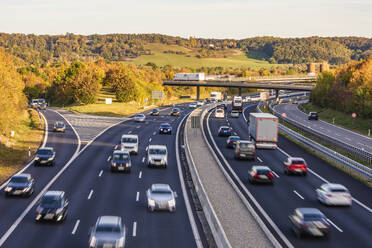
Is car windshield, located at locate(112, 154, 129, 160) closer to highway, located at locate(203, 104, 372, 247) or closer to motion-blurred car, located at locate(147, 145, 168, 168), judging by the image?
motion-blurred car, located at locate(147, 145, 168, 168)

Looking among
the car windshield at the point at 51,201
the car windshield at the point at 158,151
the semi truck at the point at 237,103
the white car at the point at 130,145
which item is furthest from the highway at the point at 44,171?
the semi truck at the point at 237,103

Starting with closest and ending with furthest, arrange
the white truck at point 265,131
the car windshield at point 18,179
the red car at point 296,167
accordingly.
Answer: the car windshield at point 18,179
the red car at point 296,167
the white truck at point 265,131

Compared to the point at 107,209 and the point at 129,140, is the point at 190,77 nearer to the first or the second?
the point at 129,140

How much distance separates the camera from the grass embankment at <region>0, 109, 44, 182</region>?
40812 mm

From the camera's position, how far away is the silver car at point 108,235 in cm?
1970

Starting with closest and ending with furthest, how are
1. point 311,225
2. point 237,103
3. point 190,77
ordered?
point 311,225 < point 237,103 < point 190,77

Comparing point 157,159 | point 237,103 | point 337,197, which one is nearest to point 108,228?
point 337,197

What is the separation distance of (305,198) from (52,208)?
54.5 ft

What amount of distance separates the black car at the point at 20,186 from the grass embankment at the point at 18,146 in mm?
6365

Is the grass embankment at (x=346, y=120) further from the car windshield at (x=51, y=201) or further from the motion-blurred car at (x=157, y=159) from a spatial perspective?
the car windshield at (x=51, y=201)

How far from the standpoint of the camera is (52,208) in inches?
966

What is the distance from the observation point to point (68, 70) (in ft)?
441

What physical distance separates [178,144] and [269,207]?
1085 inches

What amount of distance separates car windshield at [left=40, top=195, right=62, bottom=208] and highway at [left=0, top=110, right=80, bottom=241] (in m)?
1.94
